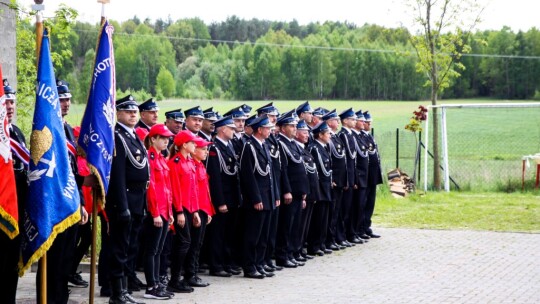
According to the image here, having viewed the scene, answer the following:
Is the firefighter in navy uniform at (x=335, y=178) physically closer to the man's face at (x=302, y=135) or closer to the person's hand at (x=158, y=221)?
the man's face at (x=302, y=135)

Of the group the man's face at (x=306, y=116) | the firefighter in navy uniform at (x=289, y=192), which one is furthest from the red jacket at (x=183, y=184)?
the man's face at (x=306, y=116)

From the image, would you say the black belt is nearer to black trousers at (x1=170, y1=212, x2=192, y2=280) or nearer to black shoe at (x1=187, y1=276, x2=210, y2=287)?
black trousers at (x1=170, y1=212, x2=192, y2=280)

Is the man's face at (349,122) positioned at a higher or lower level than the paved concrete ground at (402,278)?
higher

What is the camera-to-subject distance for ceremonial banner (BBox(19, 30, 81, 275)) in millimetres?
8125

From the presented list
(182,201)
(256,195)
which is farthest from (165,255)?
(256,195)

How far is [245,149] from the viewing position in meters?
12.5

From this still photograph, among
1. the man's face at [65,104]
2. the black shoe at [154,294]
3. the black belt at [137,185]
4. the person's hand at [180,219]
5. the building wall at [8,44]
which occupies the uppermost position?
the building wall at [8,44]

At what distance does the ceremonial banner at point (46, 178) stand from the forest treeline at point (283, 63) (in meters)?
19.8

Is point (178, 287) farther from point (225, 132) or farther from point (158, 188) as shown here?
point (225, 132)

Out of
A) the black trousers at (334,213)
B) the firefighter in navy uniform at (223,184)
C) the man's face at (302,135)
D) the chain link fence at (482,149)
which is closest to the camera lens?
the firefighter in navy uniform at (223,184)

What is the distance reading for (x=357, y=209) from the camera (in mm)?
15883

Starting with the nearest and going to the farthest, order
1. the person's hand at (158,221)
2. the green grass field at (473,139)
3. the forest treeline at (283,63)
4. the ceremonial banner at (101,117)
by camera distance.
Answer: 1. the ceremonial banner at (101,117)
2. the person's hand at (158,221)
3. the green grass field at (473,139)
4. the forest treeline at (283,63)

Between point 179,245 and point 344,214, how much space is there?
5011 millimetres

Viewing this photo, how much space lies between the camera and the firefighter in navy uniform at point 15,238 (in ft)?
26.8
